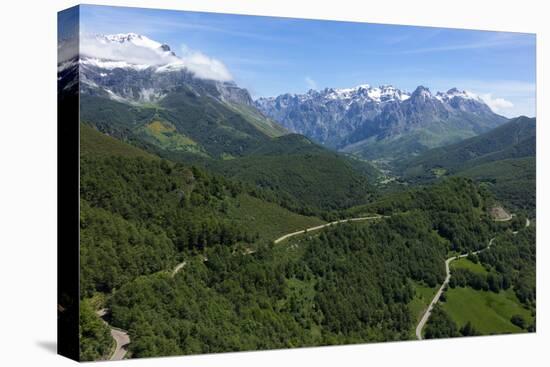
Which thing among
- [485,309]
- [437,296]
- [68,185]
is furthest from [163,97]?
[68,185]

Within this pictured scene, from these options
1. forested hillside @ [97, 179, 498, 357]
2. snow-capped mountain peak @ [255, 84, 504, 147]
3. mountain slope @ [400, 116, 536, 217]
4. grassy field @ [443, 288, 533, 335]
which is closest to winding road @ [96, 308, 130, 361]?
forested hillside @ [97, 179, 498, 357]

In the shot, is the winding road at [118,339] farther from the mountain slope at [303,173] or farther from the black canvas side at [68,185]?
the mountain slope at [303,173]

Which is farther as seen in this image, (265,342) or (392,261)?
(392,261)

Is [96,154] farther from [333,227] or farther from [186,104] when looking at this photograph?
[186,104]

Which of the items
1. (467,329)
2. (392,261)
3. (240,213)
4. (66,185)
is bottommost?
(467,329)

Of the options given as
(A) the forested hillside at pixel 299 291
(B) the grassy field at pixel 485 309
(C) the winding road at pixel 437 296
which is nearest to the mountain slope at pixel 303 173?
(A) the forested hillside at pixel 299 291

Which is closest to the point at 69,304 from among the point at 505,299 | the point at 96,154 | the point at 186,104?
the point at 96,154
